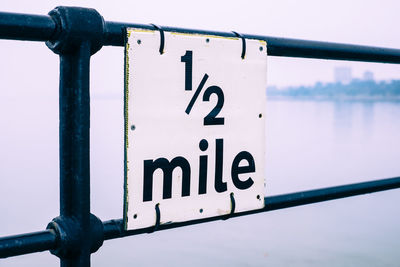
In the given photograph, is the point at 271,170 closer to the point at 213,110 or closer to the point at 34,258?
the point at 34,258

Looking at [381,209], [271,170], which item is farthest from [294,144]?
[381,209]

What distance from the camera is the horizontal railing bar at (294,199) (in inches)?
34.1

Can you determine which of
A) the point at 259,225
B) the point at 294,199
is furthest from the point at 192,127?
the point at 259,225

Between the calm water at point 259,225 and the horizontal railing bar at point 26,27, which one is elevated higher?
the horizontal railing bar at point 26,27

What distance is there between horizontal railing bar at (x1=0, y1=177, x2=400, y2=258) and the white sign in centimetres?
2

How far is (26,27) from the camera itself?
0.73 m

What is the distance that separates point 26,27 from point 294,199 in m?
0.71

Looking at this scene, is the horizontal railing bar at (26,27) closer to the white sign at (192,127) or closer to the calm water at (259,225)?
the white sign at (192,127)

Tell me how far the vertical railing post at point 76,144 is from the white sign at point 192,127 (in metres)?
0.08

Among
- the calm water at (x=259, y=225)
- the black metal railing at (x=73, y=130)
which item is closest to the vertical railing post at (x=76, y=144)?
the black metal railing at (x=73, y=130)

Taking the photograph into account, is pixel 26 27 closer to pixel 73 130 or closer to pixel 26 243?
pixel 73 130

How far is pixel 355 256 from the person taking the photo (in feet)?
16.4

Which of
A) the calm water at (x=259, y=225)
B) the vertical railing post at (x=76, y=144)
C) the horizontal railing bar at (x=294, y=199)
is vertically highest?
the vertical railing post at (x=76, y=144)

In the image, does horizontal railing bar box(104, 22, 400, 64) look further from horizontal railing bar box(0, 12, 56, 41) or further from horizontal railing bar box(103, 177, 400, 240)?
horizontal railing bar box(103, 177, 400, 240)
